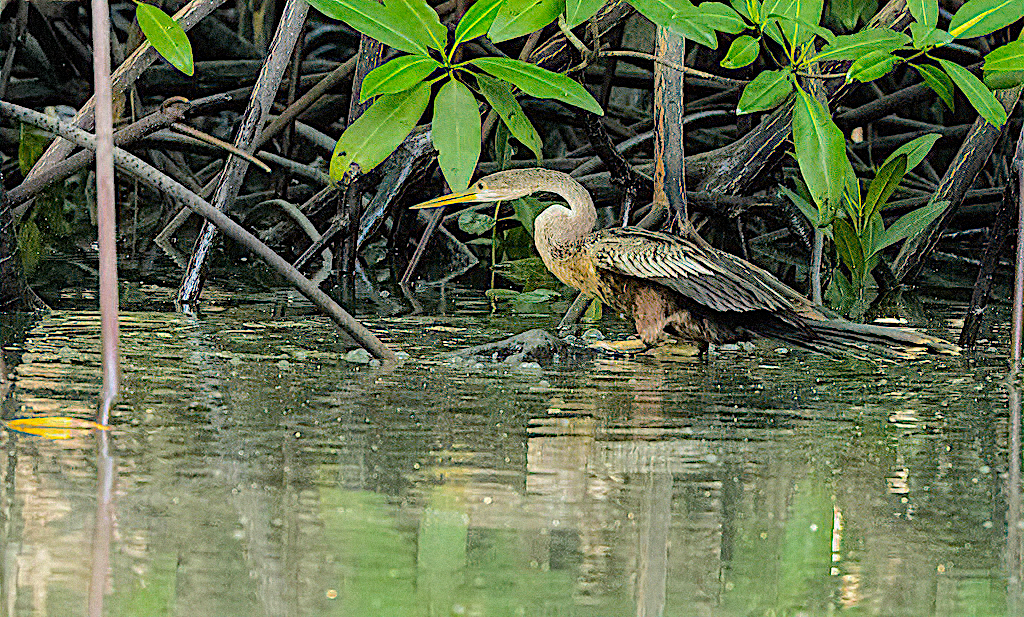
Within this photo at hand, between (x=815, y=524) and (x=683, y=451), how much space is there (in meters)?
0.38

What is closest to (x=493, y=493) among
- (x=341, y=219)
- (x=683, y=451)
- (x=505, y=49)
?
(x=683, y=451)

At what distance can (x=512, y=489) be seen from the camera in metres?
1.78

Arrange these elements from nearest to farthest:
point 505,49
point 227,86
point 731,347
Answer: point 731,347 → point 505,49 → point 227,86

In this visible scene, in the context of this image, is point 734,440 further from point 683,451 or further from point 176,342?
point 176,342

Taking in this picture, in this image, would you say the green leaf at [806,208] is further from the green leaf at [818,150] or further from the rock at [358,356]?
the rock at [358,356]

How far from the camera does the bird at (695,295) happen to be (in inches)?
113

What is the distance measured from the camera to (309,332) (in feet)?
9.82

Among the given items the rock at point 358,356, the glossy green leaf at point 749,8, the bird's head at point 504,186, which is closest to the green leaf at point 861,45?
the glossy green leaf at point 749,8

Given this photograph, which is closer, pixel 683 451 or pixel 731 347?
pixel 683 451

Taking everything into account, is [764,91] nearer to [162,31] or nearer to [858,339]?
[858,339]

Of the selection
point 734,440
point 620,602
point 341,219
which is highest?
point 341,219

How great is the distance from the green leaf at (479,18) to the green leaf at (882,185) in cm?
160

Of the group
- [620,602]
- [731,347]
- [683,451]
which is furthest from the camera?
[731,347]

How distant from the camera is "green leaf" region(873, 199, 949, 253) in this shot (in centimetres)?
355
